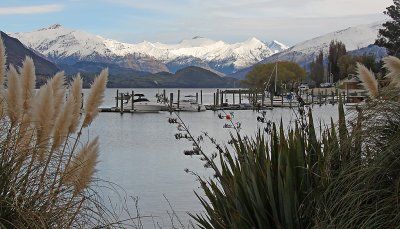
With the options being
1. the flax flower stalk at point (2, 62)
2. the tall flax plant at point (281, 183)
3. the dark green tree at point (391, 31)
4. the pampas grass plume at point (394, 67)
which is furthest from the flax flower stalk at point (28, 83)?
the dark green tree at point (391, 31)

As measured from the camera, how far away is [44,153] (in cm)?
543

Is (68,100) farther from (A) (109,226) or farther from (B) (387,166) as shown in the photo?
(B) (387,166)

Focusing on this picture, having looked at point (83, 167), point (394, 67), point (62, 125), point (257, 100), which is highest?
point (394, 67)

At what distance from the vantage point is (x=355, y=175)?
4.61 m

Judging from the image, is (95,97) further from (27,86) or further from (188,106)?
(188,106)

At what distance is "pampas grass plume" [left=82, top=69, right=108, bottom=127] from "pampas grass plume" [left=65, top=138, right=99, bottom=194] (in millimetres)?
332

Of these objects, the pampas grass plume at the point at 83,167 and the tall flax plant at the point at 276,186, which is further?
the tall flax plant at the point at 276,186

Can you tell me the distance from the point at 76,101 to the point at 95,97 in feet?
0.55

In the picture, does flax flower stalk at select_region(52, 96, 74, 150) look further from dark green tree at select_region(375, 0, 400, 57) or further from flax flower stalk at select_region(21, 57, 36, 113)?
dark green tree at select_region(375, 0, 400, 57)

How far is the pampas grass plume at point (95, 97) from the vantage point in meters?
5.52

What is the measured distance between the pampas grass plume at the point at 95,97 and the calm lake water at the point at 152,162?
133 centimetres

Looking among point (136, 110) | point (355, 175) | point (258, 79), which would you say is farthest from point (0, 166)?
point (258, 79)

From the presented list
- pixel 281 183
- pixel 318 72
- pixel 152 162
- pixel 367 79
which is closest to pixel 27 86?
pixel 281 183

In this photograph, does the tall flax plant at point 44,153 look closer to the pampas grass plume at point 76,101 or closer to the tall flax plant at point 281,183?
the pampas grass plume at point 76,101
